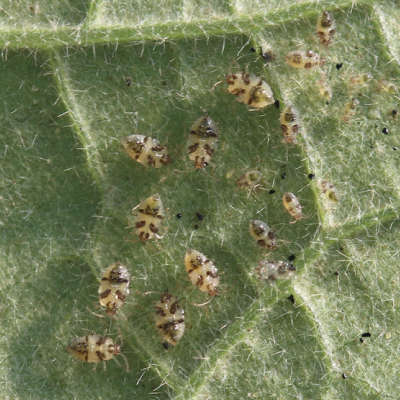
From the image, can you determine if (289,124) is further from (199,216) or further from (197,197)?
(199,216)

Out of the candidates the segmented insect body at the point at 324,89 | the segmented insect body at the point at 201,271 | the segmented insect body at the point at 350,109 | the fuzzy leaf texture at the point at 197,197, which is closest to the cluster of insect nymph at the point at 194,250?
the segmented insect body at the point at 201,271

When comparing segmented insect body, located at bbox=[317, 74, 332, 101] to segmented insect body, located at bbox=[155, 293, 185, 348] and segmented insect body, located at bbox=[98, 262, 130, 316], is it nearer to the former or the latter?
segmented insect body, located at bbox=[155, 293, 185, 348]

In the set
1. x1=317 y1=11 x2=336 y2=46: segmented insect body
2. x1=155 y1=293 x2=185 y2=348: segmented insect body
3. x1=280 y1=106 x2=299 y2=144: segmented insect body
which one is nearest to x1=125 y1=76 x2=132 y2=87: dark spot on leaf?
x1=280 y1=106 x2=299 y2=144: segmented insect body

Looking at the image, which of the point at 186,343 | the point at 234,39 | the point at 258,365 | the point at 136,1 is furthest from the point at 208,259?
the point at 136,1

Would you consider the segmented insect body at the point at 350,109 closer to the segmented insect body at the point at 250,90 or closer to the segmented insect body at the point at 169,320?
the segmented insect body at the point at 250,90

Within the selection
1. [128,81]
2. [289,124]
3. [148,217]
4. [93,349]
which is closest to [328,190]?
[289,124]
